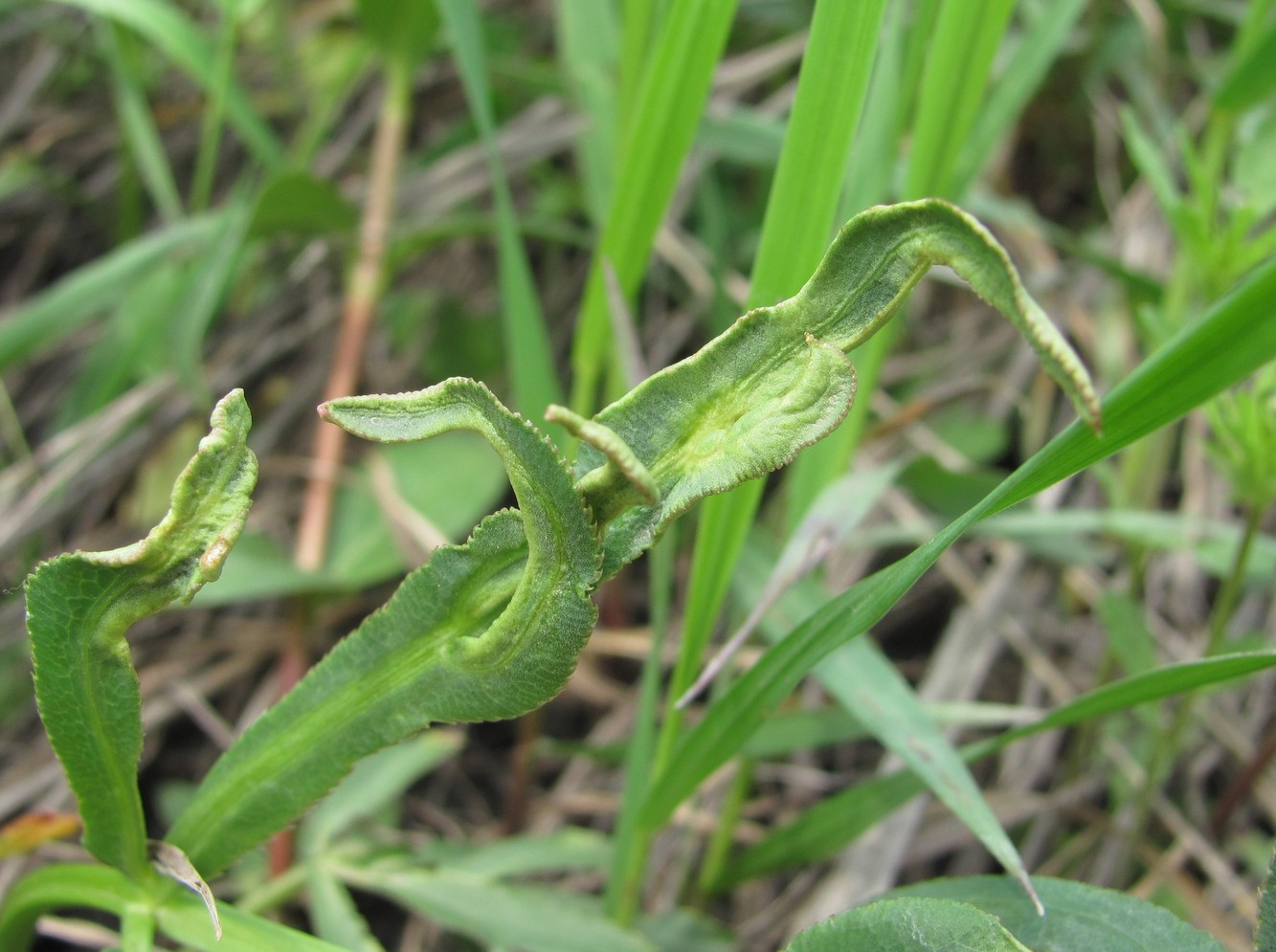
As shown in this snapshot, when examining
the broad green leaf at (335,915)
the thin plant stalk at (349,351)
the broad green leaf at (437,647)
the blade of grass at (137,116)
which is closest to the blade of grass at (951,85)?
the broad green leaf at (437,647)

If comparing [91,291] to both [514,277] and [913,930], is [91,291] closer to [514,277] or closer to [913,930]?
[514,277]

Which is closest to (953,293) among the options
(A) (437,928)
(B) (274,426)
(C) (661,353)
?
(C) (661,353)

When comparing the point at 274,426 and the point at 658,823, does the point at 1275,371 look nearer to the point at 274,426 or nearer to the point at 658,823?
the point at 658,823

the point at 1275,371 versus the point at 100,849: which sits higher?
the point at 1275,371

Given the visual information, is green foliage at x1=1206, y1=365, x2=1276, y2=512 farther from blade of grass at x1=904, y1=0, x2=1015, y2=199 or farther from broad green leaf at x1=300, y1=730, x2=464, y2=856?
broad green leaf at x1=300, y1=730, x2=464, y2=856

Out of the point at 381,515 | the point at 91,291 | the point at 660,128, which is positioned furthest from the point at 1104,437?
the point at 91,291

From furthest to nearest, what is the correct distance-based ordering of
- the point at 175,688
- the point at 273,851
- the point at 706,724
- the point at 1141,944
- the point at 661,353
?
the point at 661,353, the point at 175,688, the point at 273,851, the point at 706,724, the point at 1141,944
